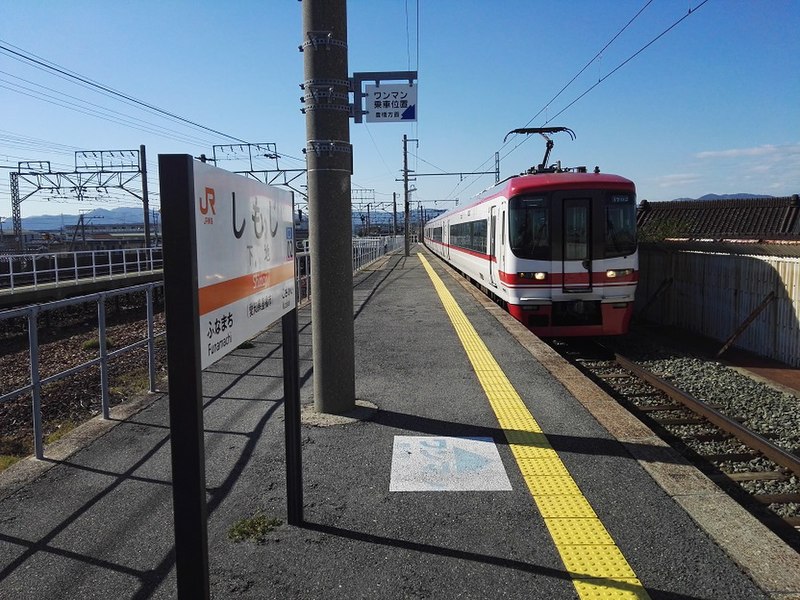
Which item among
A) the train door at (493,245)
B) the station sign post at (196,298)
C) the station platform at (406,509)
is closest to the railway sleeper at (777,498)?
the station platform at (406,509)

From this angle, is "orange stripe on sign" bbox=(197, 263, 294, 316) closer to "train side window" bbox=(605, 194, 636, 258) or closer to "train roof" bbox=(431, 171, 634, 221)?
"train roof" bbox=(431, 171, 634, 221)

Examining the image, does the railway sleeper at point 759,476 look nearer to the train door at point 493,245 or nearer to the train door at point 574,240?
the train door at point 574,240

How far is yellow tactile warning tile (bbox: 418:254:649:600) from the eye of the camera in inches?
106

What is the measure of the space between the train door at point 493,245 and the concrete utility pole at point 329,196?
7.40 meters

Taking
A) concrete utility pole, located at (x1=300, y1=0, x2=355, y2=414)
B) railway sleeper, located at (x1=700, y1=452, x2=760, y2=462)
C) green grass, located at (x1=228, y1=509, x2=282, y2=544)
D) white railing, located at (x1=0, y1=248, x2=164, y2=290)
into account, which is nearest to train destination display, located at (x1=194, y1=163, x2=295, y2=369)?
green grass, located at (x1=228, y1=509, x2=282, y2=544)

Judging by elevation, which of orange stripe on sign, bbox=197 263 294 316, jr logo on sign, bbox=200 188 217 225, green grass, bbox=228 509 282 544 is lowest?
green grass, bbox=228 509 282 544

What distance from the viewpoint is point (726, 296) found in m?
11.7

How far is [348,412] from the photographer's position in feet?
16.5

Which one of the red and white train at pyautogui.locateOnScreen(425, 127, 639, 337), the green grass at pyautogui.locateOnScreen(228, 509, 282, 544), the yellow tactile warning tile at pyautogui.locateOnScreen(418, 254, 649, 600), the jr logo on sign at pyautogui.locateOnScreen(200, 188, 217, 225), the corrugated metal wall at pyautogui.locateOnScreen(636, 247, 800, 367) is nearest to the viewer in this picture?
the jr logo on sign at pyautogui.locateOnScreen(200, 188, 217, 225)

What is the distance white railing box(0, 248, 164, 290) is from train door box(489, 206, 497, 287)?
1466 centimetres

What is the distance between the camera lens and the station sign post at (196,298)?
195 centimetres

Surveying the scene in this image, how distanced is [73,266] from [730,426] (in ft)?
89.1

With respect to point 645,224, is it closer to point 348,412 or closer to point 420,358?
point 420,358

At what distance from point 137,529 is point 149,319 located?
10.3 ft
